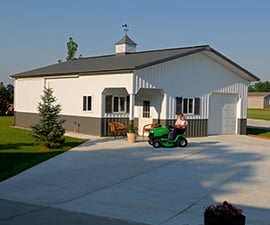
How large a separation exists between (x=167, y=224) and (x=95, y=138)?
13568mm

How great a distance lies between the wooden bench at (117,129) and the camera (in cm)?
2098

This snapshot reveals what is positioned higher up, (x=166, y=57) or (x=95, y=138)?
(x=166, y=57)

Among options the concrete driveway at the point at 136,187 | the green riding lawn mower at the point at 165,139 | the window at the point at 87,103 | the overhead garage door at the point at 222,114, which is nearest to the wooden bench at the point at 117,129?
the window at the point at 87,103

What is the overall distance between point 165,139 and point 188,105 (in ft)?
19.6

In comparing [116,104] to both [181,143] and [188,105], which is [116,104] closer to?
[188,105]

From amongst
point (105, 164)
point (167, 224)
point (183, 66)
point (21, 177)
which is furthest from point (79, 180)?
point (183, 66)

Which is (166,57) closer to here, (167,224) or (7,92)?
(167,224)

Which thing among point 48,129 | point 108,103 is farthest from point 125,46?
point 48,129

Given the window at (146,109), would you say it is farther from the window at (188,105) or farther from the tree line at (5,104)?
the tree line at (5,104)

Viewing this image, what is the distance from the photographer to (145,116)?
22766mm

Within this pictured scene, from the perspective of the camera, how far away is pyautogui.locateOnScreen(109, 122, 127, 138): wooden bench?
21.0 metres

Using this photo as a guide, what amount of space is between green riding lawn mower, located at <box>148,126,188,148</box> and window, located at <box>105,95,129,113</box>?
194 inches

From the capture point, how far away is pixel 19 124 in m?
29.0

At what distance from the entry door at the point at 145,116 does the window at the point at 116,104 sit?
0.92 metres
